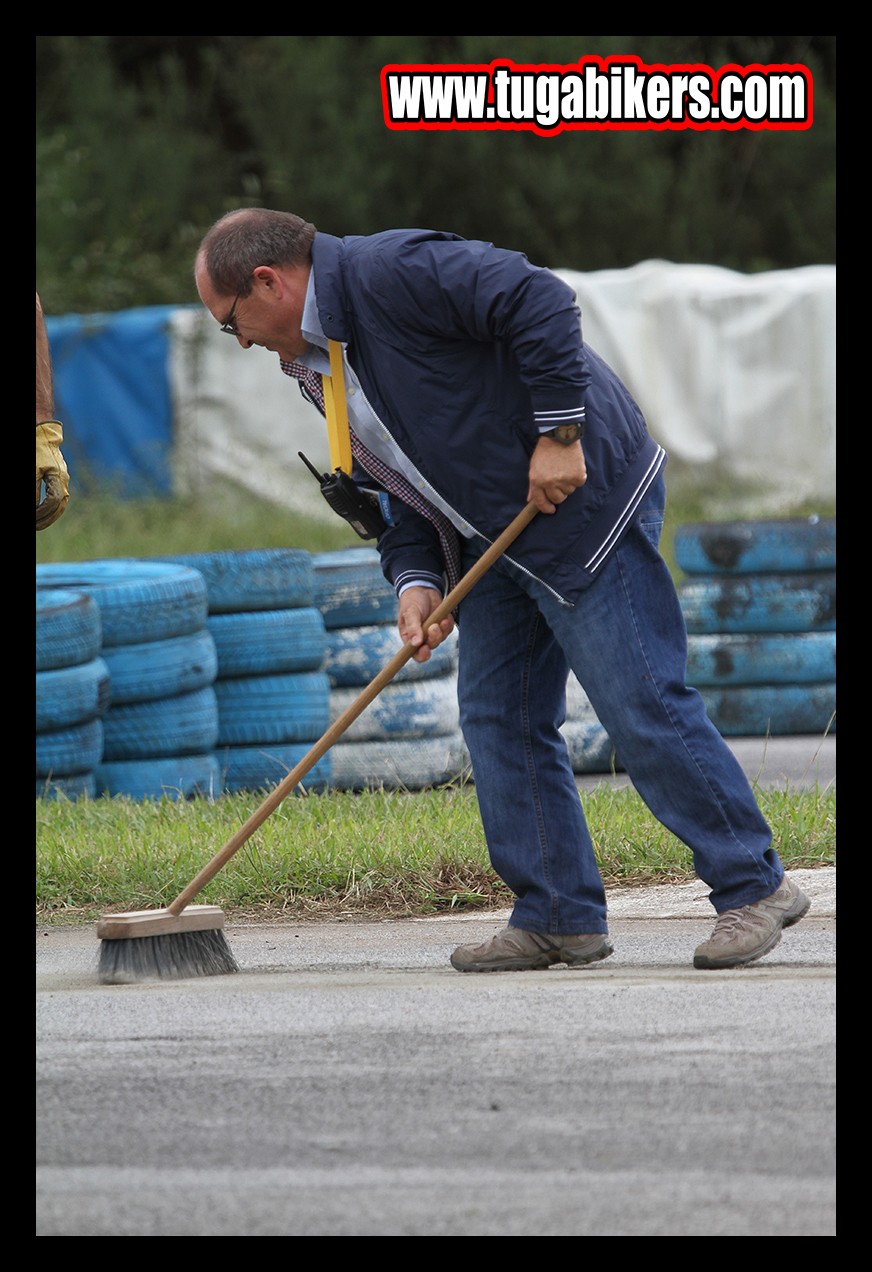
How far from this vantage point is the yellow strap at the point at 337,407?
3822 millimetres

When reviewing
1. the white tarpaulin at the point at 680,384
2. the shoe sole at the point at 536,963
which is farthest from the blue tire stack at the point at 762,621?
the white tarpaulin at the point at 680,384

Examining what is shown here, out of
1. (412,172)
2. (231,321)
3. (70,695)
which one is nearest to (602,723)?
(231,321)

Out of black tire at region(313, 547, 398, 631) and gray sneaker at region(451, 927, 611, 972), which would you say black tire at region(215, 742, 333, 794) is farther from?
gray sneaker at region(451, 927, 611, 972)

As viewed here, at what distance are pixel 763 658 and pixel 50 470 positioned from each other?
4138mm

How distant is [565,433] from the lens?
12.0 feet

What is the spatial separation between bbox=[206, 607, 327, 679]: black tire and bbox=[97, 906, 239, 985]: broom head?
264 cm

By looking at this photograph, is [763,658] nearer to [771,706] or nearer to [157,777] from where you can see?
[771,706]

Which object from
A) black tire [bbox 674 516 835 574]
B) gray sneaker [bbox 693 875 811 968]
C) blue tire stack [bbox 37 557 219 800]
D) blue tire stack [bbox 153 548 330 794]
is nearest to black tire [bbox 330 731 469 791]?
blue tire stack [bbox 153 548 330 794]

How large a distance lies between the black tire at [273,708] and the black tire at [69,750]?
608mm

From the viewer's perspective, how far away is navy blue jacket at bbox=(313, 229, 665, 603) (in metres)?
3.66

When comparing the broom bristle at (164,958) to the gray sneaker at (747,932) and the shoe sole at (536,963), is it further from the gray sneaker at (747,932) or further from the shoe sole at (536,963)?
the gray sneaker at (747,932)

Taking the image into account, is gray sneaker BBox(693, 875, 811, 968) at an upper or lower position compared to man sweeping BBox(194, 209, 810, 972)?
lower

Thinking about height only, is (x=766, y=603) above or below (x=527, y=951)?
above
